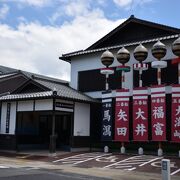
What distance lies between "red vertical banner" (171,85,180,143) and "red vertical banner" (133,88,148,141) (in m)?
1.77

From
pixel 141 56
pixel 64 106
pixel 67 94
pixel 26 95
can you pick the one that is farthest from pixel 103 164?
pixel 26 95

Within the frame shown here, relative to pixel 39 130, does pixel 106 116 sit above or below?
above

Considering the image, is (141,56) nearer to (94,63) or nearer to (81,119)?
(94,63)

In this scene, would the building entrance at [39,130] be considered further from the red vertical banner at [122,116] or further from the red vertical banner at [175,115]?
the red vertical banner at [175,115]

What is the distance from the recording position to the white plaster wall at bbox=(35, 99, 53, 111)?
74.3 feet

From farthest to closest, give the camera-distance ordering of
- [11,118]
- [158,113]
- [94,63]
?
[94,63] < [11,118] < [158,113]

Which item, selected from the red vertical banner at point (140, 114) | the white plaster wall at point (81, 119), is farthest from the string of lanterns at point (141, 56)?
the white plaster wall at point (81, 119)

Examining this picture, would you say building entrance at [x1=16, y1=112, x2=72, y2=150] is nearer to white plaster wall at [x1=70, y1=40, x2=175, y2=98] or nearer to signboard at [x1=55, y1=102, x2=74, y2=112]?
signboard at [x1=55, y1=102, x2=74, y2=112]

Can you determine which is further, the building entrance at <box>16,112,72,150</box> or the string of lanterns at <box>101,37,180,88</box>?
the building entrance at <box>16,112,72,150</box>

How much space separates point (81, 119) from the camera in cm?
2472

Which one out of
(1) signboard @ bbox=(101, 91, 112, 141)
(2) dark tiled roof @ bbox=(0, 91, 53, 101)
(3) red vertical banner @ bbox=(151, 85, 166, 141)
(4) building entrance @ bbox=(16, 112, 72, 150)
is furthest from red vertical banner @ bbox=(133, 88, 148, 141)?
(2) dark tiled roof @ bbox=(0, 91, 53, 101)

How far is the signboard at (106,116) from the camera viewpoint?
2298 centimetres

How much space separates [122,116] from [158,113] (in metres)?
2.65

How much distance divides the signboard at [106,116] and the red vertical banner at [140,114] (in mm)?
1993
